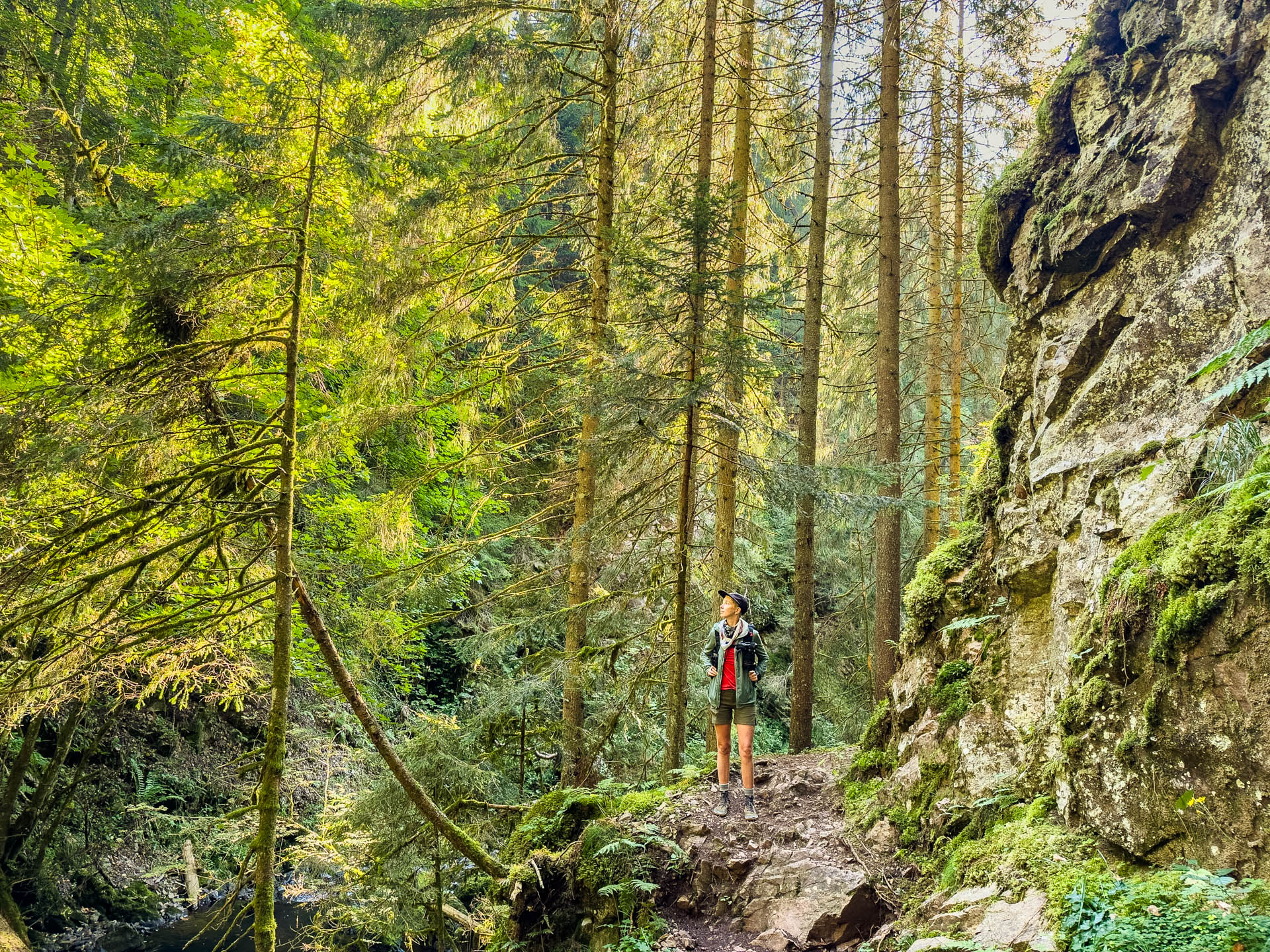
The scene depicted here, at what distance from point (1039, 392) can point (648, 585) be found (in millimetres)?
3977

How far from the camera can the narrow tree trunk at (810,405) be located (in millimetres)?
8602

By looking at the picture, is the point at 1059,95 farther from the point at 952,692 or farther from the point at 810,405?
the point at 952,692

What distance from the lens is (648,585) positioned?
7082 mm

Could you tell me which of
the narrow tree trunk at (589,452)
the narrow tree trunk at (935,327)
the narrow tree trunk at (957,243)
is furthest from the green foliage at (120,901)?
the narrow tree trunk at (957,243)

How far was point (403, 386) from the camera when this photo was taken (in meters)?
8.32

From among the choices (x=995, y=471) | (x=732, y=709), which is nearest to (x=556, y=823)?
(x=732, y=709)

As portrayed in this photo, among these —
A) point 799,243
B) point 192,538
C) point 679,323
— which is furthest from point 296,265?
point 799,243

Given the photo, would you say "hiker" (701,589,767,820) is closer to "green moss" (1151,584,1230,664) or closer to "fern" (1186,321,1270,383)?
"green moss" (1151,584,1230,664)

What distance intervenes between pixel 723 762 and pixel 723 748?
12cm

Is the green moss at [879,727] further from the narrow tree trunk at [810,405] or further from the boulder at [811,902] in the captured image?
the narrow tree trunk at [810,405]

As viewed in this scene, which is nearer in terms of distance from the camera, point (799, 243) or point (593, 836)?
point (593, 836)

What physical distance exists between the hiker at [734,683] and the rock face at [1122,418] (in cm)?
129

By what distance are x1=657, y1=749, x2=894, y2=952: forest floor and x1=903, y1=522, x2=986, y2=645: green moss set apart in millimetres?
1778

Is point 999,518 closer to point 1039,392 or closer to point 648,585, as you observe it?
point 1039,392
